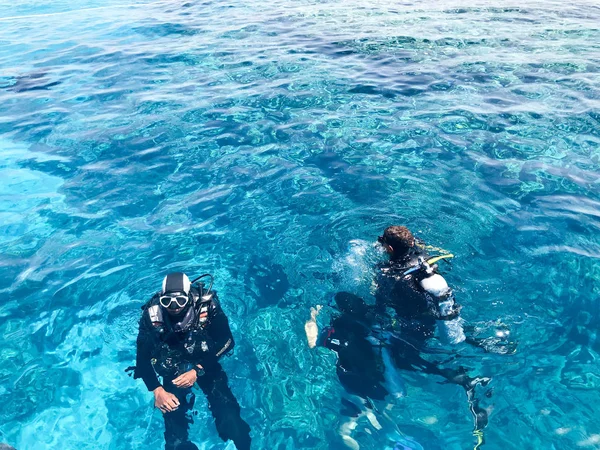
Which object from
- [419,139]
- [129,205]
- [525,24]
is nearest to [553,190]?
[419,139]

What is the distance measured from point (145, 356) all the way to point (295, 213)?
13.9ft

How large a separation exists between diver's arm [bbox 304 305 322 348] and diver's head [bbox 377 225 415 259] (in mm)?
1710

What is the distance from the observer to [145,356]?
16.8 ft

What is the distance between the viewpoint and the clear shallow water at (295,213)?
5.68 m

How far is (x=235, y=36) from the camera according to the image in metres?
18.8

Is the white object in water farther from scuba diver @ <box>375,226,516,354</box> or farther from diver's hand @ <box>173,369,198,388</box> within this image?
diver's hand @ <box>173,369,198,388</box>

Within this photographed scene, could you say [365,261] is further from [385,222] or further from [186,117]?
[186,117]

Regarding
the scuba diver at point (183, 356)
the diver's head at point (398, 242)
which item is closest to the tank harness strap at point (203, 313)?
the scuba diver at point (183, 356)

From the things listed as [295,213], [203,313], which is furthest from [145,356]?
[295,213]

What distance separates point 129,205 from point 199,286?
14.7ft

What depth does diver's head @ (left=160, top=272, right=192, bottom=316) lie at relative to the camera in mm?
4836

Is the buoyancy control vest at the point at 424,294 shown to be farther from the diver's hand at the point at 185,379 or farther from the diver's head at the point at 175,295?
the diver's hand at the point at 185,379

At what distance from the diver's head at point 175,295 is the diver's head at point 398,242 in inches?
93.1

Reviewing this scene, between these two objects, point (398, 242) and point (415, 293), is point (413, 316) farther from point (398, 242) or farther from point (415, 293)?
point (398, 242)
